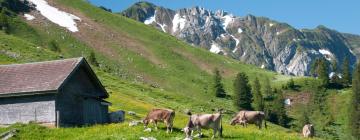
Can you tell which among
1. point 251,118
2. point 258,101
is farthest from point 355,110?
point 251,118

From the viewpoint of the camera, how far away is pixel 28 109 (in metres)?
49.2

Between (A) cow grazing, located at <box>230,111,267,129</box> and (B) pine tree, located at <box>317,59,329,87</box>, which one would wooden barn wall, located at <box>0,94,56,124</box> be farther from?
(B) pine tree, located at <box>317,59,329,87</box>

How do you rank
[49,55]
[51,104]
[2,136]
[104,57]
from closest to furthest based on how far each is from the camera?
[2,136], [51,104], [49,55], [104,57]

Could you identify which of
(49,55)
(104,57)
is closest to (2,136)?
(49,55)

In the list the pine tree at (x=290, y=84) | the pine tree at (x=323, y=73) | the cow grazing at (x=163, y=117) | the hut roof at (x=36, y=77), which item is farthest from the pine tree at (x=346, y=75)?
the cow grazing at (x=163, y=117)

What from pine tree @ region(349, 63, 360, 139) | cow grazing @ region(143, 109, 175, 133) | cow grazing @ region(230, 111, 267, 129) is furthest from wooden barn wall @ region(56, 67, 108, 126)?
pine tree @ region(349, 63, 360, 139)

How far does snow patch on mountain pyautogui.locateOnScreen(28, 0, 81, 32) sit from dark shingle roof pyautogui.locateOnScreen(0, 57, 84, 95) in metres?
130

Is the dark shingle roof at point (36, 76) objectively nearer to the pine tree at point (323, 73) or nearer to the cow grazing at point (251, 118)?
the cow grazing at point (251, 118)

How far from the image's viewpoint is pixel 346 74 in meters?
186

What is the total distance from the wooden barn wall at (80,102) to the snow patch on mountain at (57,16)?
128m

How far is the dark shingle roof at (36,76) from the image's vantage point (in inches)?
1887

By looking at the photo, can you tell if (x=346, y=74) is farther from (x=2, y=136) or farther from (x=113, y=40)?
(x=2, y=136)

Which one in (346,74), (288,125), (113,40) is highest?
(113,40)

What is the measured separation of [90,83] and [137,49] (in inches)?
5145
